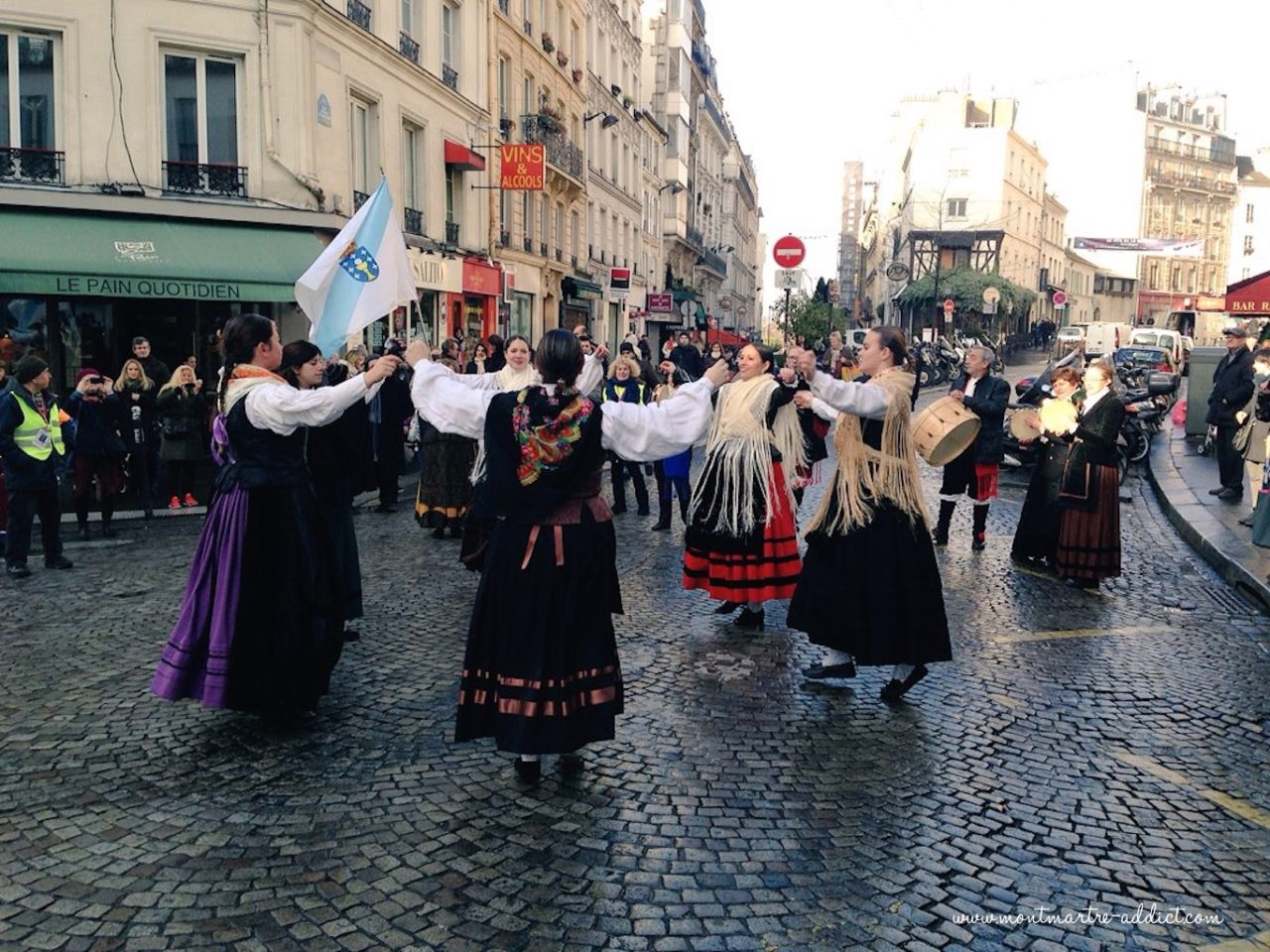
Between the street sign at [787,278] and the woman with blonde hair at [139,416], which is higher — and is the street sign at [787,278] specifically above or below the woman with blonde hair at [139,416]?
above

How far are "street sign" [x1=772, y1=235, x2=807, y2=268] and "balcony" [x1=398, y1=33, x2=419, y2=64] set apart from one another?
9701mm

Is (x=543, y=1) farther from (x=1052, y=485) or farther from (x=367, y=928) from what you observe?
(x=367, y=928)

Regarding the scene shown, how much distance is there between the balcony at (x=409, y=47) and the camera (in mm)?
21109

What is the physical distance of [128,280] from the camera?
50.8 ft

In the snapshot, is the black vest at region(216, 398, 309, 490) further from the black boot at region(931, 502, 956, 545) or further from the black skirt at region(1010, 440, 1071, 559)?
the black boot at region(931, 502, 956, 545)

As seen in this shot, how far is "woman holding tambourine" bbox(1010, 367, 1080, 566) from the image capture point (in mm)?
8641

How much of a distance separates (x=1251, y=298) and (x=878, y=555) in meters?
13.8

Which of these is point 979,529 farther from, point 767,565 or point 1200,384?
point 1200,384

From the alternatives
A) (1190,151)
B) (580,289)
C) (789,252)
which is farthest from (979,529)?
(1190,151)

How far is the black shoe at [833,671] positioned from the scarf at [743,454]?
128cm

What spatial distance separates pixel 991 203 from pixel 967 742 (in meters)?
64.0

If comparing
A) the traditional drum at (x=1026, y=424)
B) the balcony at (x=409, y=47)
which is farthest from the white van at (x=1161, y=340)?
the traditional drum at (x=1026, y=424)

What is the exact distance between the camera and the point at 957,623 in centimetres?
712

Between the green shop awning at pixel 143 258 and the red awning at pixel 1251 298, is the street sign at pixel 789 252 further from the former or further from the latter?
the green shop awning at pixel 143 258
